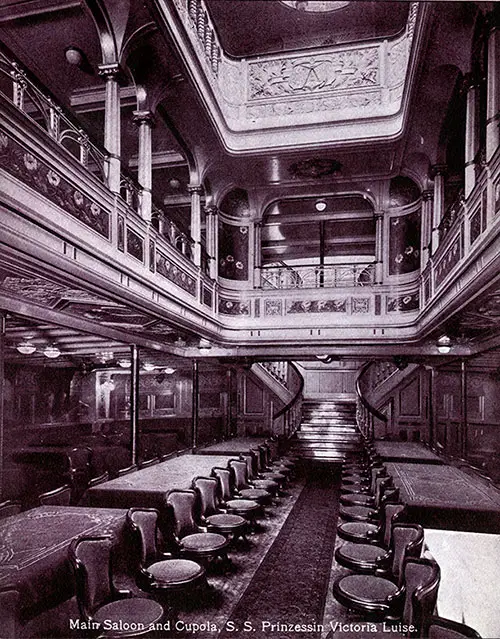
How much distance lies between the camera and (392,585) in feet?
14.2

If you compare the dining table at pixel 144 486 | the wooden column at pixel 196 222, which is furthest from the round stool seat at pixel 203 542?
the wooden column at pixel 196 222

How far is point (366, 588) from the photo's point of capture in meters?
4.26

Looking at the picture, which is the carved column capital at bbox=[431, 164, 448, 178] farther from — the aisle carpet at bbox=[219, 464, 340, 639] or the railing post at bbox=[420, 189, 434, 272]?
the aisle carpet at bbox=[219, 464, 340, 639]

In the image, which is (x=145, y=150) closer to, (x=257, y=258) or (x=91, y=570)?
(x=91, y=570)

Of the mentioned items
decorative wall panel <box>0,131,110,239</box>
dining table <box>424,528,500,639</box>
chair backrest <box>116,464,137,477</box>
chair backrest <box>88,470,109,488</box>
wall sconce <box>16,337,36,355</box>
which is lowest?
dining table <box>424,528,500,639</box>

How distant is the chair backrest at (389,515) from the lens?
5004mm

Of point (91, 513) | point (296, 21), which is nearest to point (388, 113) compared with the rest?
point (296, 21)

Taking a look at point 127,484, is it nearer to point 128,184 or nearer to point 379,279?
point 128,184

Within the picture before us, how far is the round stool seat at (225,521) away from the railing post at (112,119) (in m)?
4.08

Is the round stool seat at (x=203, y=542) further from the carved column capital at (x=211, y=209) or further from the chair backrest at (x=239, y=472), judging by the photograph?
the carved column capital at (x=211, y=209)

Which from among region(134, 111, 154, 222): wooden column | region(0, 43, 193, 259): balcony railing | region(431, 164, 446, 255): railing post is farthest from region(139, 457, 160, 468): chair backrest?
region(431, 164, 446, 255): railing post

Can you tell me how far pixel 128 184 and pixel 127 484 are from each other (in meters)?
4.02

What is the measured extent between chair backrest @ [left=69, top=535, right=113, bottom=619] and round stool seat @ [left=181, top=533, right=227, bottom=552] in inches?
55.0

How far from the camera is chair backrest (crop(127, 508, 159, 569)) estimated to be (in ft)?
14.9
